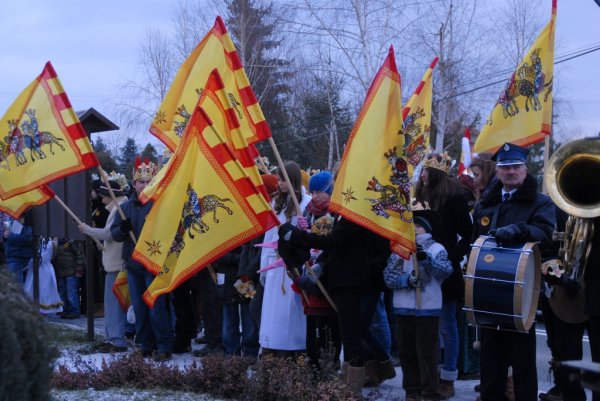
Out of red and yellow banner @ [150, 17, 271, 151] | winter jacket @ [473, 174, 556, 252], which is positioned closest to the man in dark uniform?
winter jacket @ [473, 174, 556, 252]

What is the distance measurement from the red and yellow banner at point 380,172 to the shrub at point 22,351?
3.37m

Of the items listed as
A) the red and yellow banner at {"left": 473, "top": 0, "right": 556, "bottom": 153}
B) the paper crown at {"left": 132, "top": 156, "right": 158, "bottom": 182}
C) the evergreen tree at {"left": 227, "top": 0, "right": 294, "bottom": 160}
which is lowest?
the paper crown at {"left": 132, "top": 156, "right": 158, "bottom": 182}

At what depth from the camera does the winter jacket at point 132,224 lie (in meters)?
10.2

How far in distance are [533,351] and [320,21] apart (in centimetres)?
2786

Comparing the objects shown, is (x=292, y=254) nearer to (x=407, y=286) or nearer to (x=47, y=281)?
(x=407, y=286)

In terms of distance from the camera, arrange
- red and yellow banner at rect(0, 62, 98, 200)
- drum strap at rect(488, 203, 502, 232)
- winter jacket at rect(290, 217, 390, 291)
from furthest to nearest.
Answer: red and yellow banner at rect(0, 62, 98, 200) → winter jacket at rect(290, 217, 390, 291) → drum strap at rect(488, 203, 502, 232)

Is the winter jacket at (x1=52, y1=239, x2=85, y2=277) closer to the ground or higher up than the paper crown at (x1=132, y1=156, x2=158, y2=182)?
closer to the ground

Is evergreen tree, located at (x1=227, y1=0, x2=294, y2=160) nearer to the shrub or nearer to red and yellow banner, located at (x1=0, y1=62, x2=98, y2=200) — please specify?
red and yellow banner, located at (x1=0, y1=62, x2=98, y2=200)

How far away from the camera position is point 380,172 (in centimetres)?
736

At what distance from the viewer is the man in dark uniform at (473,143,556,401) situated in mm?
6395

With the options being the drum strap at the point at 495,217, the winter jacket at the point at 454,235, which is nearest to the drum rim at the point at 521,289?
the drum strap at the point at 495,217

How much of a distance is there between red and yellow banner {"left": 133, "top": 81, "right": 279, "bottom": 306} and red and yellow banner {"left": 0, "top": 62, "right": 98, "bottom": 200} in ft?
8.17

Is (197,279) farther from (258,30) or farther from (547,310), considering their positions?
(258,30)

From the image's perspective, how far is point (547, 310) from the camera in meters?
7.27
